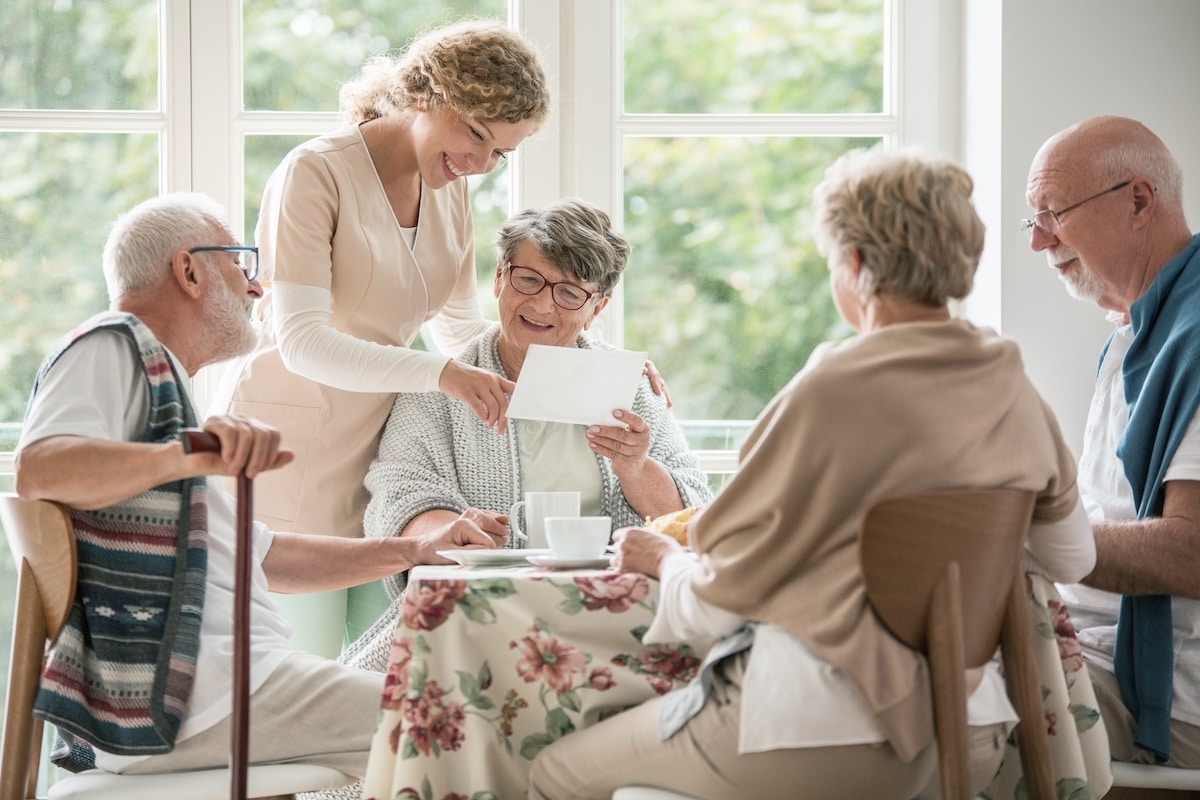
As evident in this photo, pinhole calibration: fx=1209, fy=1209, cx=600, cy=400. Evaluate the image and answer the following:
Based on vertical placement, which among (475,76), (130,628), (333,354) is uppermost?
(475,76)

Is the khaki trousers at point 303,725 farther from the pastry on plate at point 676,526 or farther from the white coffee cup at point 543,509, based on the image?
the pastry on plate at point 676,526

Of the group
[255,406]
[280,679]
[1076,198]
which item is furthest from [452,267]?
[1076,198]

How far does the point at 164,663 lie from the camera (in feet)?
5.51

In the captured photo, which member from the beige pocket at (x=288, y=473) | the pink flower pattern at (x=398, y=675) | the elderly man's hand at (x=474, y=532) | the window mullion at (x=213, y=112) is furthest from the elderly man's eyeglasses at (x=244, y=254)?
the window mullion at (x=213, y=112)

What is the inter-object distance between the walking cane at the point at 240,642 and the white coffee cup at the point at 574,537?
0.42 m

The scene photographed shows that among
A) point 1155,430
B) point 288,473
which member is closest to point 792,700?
point 1155,430

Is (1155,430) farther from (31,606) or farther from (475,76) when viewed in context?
(31,606)

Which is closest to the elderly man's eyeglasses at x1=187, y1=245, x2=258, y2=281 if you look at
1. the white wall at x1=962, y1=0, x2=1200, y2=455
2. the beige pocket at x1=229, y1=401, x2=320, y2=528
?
Result: the beige pocket at x1=229, y1=401, x2=320, y2=528

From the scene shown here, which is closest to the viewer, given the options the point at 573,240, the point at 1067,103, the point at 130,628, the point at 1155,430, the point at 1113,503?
the point at 130,628

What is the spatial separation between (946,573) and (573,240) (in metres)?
1.24

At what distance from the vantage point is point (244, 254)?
2.05 meters

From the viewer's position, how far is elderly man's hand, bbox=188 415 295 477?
1.54 meters

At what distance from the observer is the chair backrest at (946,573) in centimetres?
132

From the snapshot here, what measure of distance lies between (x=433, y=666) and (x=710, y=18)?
7.26 ft
